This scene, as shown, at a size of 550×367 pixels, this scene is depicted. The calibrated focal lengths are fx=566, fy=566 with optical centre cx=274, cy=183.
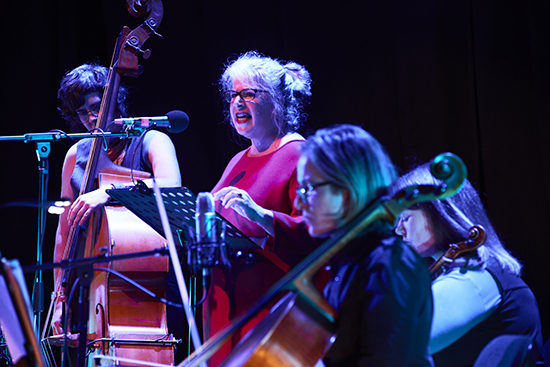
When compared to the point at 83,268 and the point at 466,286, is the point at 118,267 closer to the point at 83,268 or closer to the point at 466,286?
the point at 83,268

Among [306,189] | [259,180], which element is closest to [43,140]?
[259,180]

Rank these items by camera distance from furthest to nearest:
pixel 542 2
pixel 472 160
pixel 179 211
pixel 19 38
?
pixel 19 38, pixel 472 160, pixel 542 2, pixel 179 211

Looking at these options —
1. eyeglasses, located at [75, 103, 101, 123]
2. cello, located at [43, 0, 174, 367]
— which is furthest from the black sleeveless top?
eyeglasses, located at [75, 103, 101, 123]

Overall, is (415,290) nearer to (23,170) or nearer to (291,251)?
(291,251)

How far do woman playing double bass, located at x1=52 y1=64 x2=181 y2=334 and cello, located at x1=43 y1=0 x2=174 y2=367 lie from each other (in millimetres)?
57

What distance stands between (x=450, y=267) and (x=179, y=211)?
33.5 inches

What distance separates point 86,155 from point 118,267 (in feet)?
2.16

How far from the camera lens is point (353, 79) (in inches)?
114

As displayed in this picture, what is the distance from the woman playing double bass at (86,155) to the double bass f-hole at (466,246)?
1.21 metres

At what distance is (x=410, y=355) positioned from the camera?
3.60 ft

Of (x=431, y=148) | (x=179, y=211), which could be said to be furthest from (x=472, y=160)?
(x=179, y=211)

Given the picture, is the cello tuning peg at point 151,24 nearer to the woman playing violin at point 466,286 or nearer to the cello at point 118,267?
the cello at point 118,267

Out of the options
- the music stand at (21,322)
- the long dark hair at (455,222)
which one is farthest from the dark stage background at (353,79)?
the music stand at (21,322)

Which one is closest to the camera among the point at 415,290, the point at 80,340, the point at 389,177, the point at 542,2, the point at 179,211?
the point at 415,290
